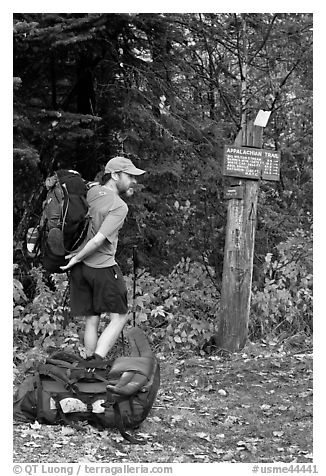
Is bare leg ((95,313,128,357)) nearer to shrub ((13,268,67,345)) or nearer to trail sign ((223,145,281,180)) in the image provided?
shrub ((13,268,67,345))

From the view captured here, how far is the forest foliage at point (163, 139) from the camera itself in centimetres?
683

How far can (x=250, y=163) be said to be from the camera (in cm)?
664

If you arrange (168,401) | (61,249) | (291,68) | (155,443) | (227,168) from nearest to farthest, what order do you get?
(155,443) < (61,249) < (168,401) < (227,168) < (291,68)

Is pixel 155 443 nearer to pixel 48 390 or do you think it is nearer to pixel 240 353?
pixel 48 390

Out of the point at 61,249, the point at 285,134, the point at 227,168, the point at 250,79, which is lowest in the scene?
the point at 61,249

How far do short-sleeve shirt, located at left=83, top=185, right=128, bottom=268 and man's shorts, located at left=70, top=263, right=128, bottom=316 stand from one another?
7cm

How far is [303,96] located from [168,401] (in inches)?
246

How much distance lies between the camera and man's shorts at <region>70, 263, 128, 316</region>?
4.86 metres

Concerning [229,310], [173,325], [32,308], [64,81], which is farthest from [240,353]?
[64,81]

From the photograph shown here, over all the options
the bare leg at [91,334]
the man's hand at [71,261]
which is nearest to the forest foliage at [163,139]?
the man's hand at [71,261]

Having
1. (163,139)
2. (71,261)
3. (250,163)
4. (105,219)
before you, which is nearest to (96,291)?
(71,261)

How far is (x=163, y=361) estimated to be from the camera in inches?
263

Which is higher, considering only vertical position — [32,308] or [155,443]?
[32,308]

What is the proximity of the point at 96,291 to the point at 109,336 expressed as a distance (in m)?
0.36
